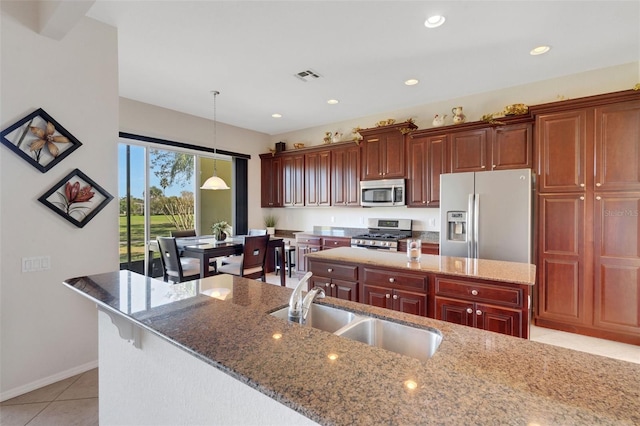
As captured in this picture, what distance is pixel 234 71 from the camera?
3.48 meters

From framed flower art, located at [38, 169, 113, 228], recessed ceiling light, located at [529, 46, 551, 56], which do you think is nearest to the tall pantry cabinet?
recessed ceiling light, located at [529, 46, 551, 56]

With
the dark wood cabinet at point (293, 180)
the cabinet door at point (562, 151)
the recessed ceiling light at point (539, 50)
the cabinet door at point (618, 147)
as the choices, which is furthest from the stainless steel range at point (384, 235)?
the recessed ceiling light at point (539, 50)

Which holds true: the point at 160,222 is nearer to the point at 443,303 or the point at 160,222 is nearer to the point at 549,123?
the point at 443,303

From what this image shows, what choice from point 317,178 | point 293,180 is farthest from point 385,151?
point 293,180

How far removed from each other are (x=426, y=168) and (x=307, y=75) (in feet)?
6.89

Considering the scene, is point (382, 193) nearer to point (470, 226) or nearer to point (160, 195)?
point (470, 226)

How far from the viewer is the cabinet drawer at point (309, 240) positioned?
5419 mm

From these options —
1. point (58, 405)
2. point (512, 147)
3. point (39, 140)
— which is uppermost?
point (512, 147)

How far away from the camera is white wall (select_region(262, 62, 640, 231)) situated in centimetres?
347

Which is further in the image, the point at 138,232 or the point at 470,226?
the point at 138,232

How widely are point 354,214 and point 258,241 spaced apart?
224 cm

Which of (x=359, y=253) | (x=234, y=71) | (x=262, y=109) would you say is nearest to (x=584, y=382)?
(x=359, y=253)

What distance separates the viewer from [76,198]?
2402mm

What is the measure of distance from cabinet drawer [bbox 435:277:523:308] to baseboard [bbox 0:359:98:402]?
2836mm
